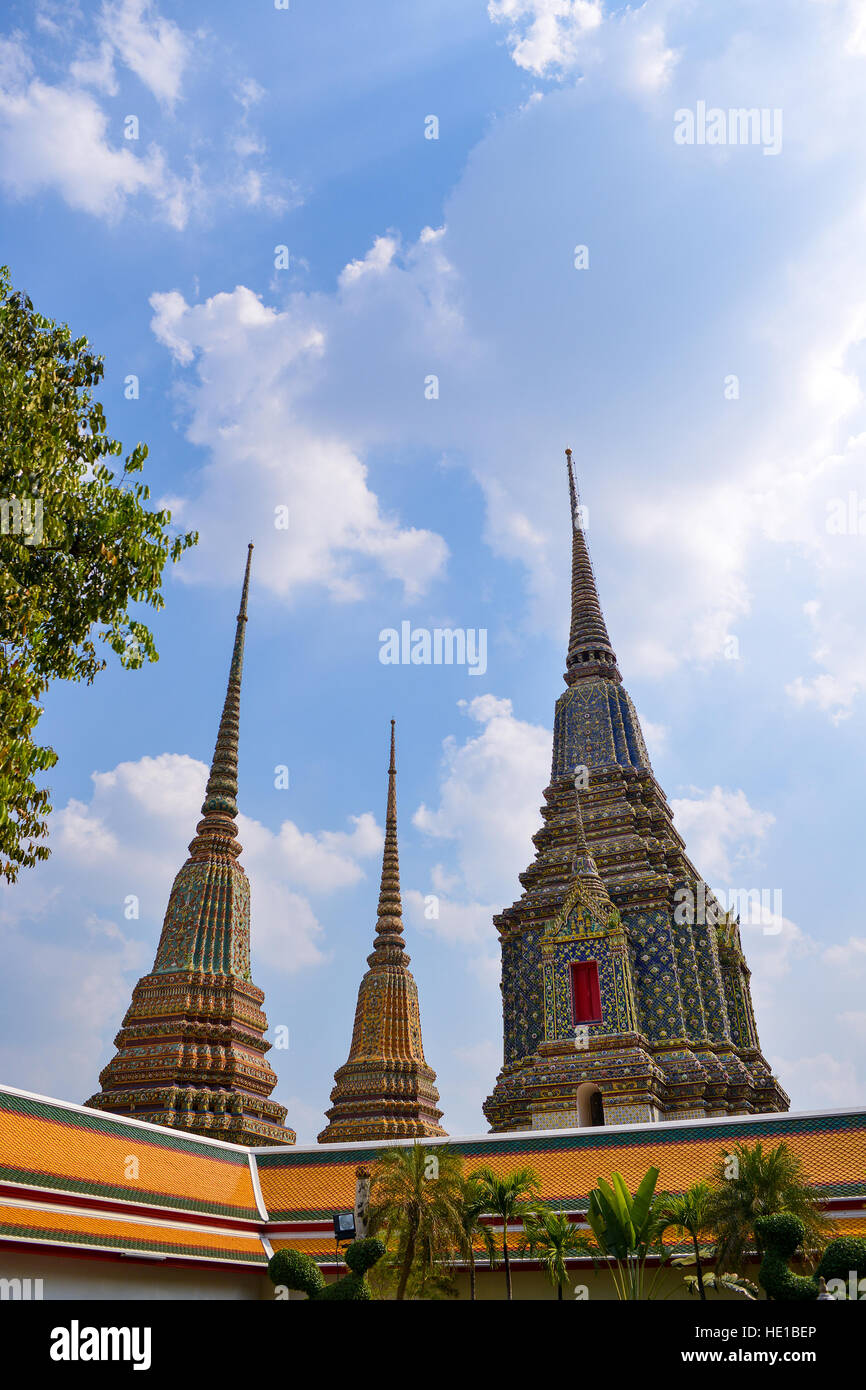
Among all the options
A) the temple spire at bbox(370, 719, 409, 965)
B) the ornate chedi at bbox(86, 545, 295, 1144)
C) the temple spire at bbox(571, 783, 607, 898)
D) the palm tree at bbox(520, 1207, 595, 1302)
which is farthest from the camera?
the temple spire at bbox(370, 719, 409, 965)

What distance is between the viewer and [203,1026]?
94.3ft

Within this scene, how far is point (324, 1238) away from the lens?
1897cm

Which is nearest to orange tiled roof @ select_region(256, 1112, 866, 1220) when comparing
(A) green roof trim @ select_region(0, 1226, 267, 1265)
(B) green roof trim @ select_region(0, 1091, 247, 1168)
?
(B) green roof trim @ select_region(0, 1091, 247, 1168)

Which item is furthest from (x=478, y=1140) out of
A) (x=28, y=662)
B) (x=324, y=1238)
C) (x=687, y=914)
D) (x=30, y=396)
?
(x=30, y=396)

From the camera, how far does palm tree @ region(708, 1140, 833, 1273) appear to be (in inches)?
554

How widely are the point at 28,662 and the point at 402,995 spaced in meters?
26.2

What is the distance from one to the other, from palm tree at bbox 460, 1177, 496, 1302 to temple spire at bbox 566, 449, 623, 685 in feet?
→ 76.2

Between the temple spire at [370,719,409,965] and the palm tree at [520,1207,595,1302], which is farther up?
the temple spire at [370,719,409,965]

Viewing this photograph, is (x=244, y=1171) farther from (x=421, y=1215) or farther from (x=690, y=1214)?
(x=690, y=1214)

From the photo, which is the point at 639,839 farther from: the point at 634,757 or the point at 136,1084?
the point at 136,1084

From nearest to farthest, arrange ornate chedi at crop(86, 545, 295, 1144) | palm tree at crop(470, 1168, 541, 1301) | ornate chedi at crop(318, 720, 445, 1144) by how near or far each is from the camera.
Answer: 1. palm tree at crop(470, 1168, 541, 1301)
2. ornate chedi at crop(86, 545, 295, 1144)
3. ornate chedi at crop(318, 720, 445, 1144)

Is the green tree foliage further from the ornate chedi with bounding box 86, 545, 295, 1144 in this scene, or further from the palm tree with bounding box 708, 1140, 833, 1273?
the ornate chedi with bounding box 86, 545, 295, 1144

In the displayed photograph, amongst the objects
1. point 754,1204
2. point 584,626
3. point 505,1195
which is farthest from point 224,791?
point 754,1204

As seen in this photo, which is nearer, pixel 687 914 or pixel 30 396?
pixel 30 396
